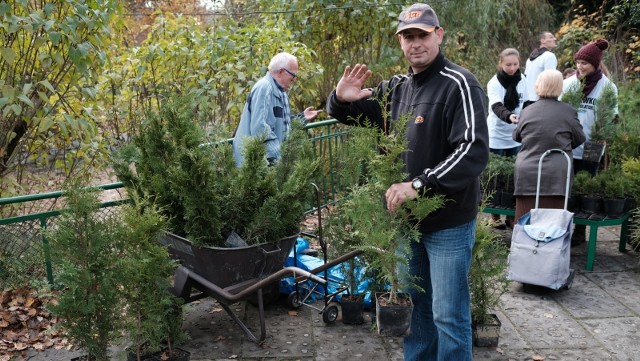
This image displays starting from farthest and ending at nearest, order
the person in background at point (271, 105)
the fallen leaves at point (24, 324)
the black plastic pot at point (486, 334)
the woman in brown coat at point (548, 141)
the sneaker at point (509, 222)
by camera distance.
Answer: the sneaker at point (509, 222)
the person in background at point (271, 105)
the woman in brown coat at point (548, 141)
the black plastic pot at point (486, 334)
the fallen leaves at point (24, 324)

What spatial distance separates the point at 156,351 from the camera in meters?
3.67

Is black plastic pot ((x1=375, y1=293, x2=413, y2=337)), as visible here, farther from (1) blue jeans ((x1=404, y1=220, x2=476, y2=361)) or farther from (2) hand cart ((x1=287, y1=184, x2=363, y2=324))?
(2) hand cart ((x1=287, y1=184, x2=363, y2=324))

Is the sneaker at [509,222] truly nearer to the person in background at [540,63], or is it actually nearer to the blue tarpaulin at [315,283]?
the person in background at [540,63]

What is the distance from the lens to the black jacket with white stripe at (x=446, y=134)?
2914 millimetres

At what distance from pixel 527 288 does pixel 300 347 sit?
7.49 feet

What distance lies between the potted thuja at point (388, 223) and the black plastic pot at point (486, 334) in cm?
127

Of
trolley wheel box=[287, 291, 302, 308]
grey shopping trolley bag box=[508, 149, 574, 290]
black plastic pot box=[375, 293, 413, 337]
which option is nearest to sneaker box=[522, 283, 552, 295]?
grey shopping trolley bag box=[508, 149, 574, 290]

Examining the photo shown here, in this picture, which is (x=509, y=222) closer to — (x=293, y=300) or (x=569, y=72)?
(x=569, y=72)

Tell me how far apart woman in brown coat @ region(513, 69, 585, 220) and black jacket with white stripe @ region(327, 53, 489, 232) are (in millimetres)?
2668

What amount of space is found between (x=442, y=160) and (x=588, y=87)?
451 centimetres

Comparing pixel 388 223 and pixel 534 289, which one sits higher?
pixel 388 223

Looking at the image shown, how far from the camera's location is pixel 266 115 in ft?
18.7

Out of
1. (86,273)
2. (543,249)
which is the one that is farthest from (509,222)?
(86,273)

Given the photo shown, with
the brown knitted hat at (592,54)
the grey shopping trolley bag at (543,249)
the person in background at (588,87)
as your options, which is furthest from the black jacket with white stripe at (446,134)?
the brown knitted hat at (592,54)
